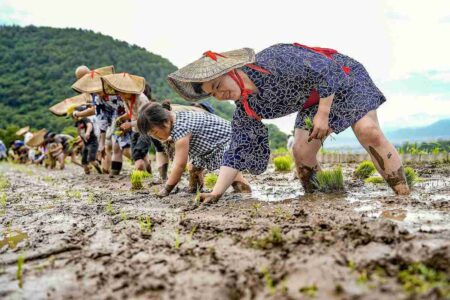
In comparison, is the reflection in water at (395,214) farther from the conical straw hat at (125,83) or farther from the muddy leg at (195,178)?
the conical straw hat at (125,83)

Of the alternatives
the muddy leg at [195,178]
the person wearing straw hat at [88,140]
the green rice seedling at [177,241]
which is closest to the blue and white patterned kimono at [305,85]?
the muddy leg at [195,178]

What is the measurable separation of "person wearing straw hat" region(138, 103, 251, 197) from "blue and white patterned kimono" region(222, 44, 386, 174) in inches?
28.9

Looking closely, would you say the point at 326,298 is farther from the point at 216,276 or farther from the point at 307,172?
the point at 307,172

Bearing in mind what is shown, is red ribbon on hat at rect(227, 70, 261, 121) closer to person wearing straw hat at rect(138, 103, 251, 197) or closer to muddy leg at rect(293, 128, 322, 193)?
muddy leg at rect(293, 128, 322, 193)

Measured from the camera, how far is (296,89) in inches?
132

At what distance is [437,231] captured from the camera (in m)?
2.07

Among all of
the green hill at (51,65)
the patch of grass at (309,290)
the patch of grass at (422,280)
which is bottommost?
the patch of grass at (309,290)

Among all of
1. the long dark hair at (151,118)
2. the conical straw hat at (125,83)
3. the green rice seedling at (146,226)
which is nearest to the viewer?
the green rice seedling at (146,226)

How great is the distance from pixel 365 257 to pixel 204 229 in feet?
3.32

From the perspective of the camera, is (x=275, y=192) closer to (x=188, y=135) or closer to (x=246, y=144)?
(x=246, y=144)

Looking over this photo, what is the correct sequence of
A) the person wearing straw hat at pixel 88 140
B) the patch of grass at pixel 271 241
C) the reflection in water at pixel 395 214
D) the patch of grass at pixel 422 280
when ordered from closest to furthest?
1. the patch of grass at pixel 422 280
2. the patch of grass at pixel 271 241
3. the reflection in water at pixel 395 214
4. the person wearing straw hat at pixel 88 140

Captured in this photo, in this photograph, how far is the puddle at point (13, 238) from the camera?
272cm

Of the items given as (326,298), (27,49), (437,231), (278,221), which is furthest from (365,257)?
(27,49)

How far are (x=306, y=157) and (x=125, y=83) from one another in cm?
328
